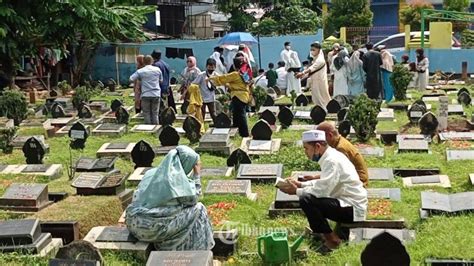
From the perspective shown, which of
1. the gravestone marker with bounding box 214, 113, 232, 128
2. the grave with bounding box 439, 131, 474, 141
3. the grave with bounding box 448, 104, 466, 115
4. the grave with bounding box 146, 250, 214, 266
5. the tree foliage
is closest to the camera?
the grave with bounding box 146, 250, 214, 266

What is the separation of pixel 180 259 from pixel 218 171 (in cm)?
455

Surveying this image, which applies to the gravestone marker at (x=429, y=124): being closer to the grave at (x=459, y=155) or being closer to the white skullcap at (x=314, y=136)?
the grave at (x=459, y=155)

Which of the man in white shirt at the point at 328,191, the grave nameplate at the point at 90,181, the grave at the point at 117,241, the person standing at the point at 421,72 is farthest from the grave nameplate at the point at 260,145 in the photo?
the person standing at the point at 421,72

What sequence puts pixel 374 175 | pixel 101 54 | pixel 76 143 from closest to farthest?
pixel 374 175 < pixel 76 143 < pixel 101 54

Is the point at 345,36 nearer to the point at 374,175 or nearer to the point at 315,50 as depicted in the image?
the point at 315,50

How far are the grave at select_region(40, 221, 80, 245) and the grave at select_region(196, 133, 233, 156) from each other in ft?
16.1

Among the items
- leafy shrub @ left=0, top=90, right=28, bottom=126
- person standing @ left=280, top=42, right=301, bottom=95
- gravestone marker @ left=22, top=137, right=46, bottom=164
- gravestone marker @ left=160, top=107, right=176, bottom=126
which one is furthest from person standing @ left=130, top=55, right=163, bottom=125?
person standing @ left=280, top=42, right=301, bottom=95

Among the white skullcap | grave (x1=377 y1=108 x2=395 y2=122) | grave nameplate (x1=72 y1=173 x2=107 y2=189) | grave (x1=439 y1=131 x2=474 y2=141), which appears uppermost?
the white skullcap

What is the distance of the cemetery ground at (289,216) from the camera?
6062 millimetres

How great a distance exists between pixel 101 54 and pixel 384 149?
1880 centimetres

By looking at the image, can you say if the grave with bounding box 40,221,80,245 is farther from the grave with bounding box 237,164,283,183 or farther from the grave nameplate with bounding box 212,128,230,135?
the grave nameplate with bounding box 212,128,230,135

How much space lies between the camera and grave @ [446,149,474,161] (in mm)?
10211

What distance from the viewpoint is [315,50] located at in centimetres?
1413

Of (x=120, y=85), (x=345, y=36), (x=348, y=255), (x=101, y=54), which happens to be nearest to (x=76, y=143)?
(x=348, y=255)
